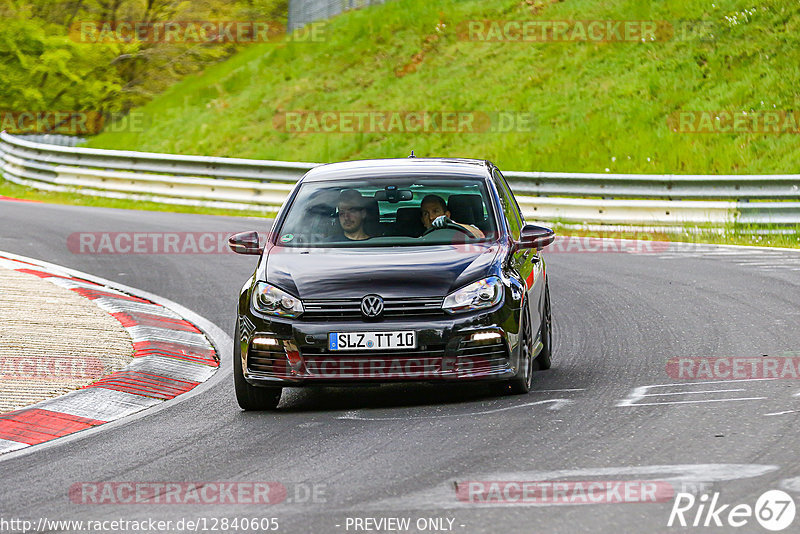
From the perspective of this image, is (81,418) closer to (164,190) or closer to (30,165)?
(164,190)

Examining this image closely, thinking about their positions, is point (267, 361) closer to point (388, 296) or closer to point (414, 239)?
point (388, 296)

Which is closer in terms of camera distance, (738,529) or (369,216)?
(738,529)

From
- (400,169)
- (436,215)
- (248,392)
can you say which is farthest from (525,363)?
(400,169)

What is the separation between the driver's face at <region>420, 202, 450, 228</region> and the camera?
8.70 metres

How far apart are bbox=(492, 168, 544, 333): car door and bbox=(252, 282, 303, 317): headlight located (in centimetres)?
148

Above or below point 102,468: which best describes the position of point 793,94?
above

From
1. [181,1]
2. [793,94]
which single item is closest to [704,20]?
[793,94]

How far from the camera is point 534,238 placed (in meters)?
8.72

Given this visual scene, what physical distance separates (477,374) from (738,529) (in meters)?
2.91

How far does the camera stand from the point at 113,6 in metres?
43.5

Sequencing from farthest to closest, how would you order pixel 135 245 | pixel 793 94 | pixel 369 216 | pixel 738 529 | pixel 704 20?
pixel 704 20, pixel 793 94, pixel 135 245, pixel 369 216, pixel 738 529

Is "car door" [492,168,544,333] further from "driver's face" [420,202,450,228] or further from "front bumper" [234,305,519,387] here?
"front bumper" [234,305,519,387]

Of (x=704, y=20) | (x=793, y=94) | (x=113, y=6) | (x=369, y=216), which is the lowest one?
(x=369, y=216)

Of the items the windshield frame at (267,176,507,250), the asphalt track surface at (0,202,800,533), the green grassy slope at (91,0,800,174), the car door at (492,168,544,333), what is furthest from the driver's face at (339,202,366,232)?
the green grassy slope at (91,0,800,174)
